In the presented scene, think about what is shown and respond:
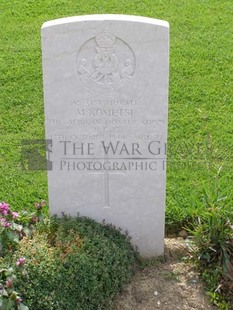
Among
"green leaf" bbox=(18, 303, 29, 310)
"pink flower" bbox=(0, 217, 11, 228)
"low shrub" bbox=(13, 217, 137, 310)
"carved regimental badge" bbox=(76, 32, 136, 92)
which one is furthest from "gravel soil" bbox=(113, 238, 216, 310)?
"carved regimental badge" bbox=(76, 32, 136, 92)

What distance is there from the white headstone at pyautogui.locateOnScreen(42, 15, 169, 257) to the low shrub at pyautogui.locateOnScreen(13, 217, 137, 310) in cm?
26

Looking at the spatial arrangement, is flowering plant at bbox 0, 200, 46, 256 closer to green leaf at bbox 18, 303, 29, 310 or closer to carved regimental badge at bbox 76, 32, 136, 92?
green leaf at bbox 18, 303, 29, 310

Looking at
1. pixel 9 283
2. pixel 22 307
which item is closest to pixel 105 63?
pixel 9 283

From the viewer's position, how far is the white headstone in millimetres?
4078

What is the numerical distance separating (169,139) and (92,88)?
2011 millimetres

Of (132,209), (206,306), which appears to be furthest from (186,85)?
(206,306)

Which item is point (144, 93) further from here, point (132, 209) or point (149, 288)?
point (149, 288)

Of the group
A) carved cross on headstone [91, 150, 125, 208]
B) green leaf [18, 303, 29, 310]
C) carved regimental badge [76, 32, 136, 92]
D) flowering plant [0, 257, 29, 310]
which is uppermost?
carved regimental badge [76, 32, 136, 92]

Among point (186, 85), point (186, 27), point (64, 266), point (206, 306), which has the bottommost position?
point (206, 306)

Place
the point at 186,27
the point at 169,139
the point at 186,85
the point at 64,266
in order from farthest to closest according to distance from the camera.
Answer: the point at 186,27
the point at 186,85
the point at 169,139
the point at 64,266

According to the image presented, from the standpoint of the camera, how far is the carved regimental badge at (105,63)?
4.09m

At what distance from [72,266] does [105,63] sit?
4.29ft

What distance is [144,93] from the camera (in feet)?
13.9

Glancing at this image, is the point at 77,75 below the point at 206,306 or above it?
above
